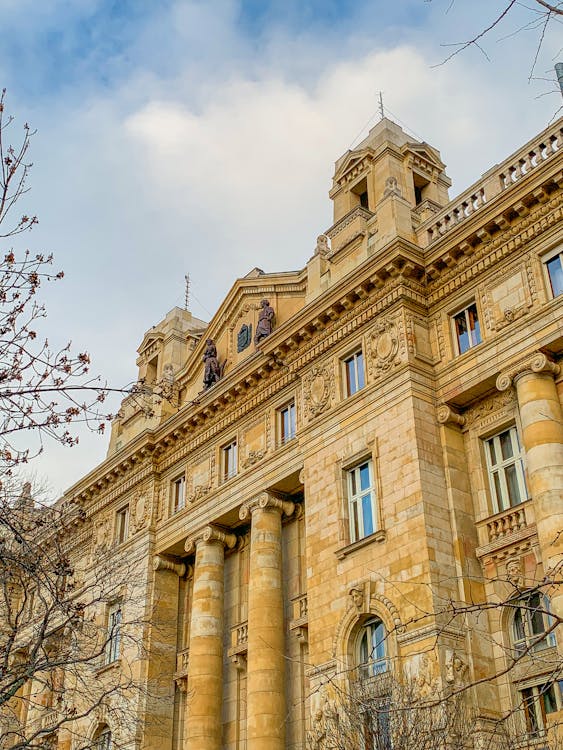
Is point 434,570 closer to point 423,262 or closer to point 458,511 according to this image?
point 458,511

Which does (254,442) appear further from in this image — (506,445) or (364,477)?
(506,445)

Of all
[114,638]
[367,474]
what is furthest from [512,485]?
[114,638]

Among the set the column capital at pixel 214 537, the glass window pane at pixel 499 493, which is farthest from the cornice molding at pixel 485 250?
the column capital at pixel 214 537

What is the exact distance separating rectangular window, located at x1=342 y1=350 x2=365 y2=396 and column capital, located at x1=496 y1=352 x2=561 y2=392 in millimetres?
4550

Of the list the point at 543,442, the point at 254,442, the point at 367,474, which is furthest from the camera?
the point at 254,442

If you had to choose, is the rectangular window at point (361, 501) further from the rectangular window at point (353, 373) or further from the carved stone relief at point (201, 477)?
the carved stone relief at point (201, 477)

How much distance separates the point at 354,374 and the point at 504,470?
521 centimetres

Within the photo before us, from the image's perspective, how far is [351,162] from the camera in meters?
30.7

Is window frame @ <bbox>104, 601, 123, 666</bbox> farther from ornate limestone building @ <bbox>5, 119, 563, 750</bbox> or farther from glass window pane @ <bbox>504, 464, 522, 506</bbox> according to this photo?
glass window pane @ <bbox>504, 464, 522, 506</bbox>

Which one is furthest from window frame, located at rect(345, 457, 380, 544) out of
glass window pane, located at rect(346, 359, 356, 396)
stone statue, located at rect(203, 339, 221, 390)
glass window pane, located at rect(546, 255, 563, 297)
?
stone statue, located at rect(203, 339, 221, 390)

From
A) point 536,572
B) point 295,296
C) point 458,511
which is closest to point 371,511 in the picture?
point 458,511

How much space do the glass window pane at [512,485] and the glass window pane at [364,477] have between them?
3629mm

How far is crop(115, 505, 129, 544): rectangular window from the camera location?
3381 cm

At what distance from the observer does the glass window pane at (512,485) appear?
69.6 ft
